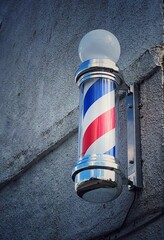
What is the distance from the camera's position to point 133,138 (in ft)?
5.95

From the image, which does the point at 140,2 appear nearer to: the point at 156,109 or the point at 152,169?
the point at 156,109

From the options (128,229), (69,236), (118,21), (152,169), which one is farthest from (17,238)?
(118,21)

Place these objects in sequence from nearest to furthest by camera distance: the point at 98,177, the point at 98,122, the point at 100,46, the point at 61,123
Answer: the point at 98,177 < the point at 98,122 < the point at 100,46 < the point at 61,123

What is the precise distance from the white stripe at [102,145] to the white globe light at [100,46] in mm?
383

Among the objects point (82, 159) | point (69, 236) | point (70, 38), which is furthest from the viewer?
point (70, 38)

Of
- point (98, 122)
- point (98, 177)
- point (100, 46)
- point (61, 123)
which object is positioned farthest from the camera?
point (61, 123)

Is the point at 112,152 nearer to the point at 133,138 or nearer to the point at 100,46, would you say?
the point at 133,138

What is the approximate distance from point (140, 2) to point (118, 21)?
180 millimetres

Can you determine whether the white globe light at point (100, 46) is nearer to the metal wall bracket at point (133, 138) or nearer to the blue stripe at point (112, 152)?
the metal wall bracket at point (133, 138)

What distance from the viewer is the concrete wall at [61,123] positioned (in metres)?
1.76

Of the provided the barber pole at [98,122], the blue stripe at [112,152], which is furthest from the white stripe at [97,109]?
the blue stripe at [112,152]

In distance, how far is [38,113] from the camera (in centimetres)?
290

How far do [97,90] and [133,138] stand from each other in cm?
28

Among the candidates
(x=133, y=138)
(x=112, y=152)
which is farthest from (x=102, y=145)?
(x=133, y=138)
